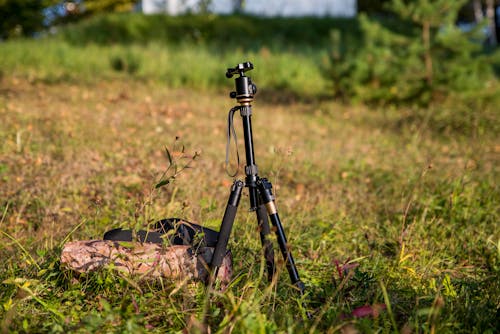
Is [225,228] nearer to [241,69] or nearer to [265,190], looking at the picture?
[265,190]

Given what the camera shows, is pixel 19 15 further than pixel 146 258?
Yes

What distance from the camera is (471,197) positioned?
3.88m

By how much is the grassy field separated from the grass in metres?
0.02

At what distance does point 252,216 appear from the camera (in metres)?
3.24

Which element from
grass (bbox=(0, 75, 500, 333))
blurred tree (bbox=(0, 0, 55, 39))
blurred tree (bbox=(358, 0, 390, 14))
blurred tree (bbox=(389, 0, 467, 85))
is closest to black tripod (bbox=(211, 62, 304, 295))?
grass (bbox=(0, 75, 500, 333))

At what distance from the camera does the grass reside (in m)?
2.09

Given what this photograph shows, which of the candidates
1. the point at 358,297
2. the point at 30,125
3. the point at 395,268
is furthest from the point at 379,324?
the point at 30,125

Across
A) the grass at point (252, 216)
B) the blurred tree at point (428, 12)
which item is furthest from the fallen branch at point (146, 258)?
the blurred tree at point (428, 12)

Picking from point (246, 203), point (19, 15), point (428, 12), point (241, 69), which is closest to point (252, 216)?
point (246, 203)

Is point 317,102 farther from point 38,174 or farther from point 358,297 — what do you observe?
point 358,297

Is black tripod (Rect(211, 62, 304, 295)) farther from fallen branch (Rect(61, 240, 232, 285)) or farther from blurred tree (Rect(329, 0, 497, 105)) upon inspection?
blurred tree (Rect(329, 0, 497, 105))

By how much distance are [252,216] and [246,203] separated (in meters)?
0.63

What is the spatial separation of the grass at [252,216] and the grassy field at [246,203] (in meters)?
0.02

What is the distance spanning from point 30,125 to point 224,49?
7970 millimetres
